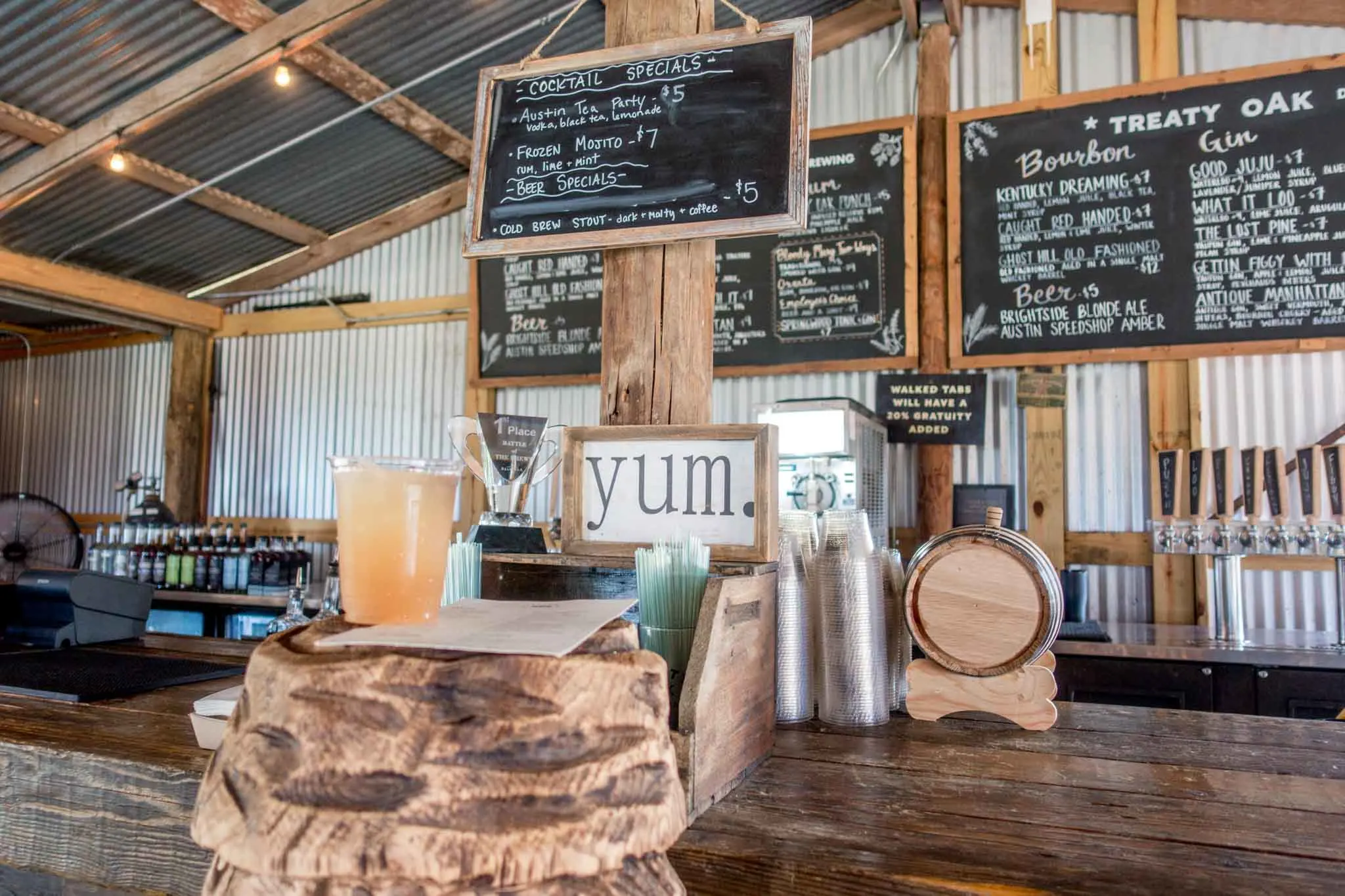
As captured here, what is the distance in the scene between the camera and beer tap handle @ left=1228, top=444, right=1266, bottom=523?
3.06 meters

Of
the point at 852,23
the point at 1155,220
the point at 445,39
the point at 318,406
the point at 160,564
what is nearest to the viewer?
the point at 1155,220

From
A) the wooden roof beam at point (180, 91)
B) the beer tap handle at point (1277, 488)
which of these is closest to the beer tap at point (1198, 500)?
the beer tap handle at point (1277, 488)

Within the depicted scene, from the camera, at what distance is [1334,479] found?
303cm

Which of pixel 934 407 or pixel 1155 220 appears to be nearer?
pixel 1155 220

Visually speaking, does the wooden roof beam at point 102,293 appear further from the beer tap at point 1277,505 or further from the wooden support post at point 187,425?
the beer tap at point 1277,505

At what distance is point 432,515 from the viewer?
67 cm

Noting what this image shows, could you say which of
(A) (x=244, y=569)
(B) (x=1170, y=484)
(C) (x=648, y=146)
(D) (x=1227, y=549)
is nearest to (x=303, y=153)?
(A) (x=244, y=569)

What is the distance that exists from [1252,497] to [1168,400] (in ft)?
3.85

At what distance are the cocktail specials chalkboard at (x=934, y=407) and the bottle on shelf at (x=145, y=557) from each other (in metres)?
4.49

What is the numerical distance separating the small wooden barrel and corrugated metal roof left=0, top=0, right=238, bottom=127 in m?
4.13

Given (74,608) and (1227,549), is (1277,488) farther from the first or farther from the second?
(74,608)

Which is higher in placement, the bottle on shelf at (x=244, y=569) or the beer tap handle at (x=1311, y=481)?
the beer tap handle at (x=1311, y=481)

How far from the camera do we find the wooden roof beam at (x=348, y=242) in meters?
6.02

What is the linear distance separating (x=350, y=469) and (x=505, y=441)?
0.91 meters
